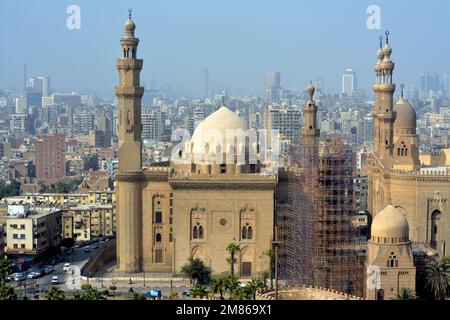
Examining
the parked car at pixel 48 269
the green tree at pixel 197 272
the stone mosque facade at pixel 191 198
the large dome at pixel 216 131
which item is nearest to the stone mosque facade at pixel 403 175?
the stone mosque facade at pixel 191 198

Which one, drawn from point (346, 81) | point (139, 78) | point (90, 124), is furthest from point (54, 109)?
point (139, 78)

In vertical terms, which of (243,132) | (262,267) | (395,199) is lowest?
(262,267)

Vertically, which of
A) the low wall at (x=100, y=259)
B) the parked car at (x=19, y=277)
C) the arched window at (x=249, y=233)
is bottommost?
the parked car at (x=19, y=277)

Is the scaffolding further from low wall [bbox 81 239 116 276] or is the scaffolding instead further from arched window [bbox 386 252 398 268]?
low wall [bbox 81 239 116 276]

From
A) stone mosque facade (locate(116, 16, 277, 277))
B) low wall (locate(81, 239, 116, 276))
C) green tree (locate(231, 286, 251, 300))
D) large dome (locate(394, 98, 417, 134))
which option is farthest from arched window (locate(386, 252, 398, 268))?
low wall (locate(81, 239, 116, 276))

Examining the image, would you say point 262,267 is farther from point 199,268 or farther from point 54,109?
point 54,109

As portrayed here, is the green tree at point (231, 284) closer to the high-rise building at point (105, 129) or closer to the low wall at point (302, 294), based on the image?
the low wall at point (302, 294)
